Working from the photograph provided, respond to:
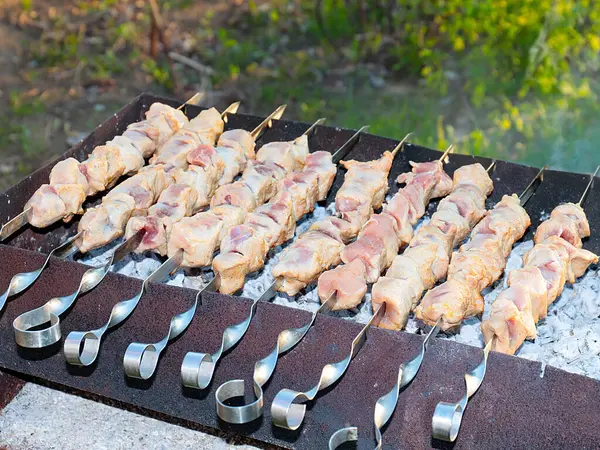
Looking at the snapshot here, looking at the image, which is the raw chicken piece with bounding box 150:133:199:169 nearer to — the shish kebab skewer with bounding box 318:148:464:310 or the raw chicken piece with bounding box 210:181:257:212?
the raw chicken piece with bounding box 210:181:257:212

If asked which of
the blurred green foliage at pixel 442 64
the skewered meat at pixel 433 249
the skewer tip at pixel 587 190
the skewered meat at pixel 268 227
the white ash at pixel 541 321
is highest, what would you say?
the skewered meat at pixel 268 227

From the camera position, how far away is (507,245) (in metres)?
3.04

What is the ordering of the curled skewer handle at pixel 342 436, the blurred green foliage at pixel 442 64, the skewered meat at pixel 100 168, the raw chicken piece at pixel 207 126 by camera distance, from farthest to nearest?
the blurred green foliage at pixel 442 64 < the raw chicken piece at pixel 207 126 < the skewered meat at pixel 100 168 < the curled skewer handle at pixel 342 436

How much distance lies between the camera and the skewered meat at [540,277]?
8.43 feet

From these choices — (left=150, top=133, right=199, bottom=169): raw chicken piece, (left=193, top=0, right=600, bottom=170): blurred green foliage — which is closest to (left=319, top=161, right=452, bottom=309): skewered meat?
(left=150, top=133, right=199, bottom=169): raw chicken piece

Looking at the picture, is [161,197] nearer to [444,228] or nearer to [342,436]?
[444,228]

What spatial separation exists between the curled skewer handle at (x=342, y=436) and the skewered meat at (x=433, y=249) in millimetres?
408

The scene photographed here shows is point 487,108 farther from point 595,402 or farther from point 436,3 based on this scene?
point 595,402

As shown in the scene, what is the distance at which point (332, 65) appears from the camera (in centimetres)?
709

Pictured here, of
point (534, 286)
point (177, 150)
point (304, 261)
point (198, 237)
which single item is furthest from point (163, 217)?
point (534, 286)

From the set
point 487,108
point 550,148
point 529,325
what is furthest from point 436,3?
point 529,325

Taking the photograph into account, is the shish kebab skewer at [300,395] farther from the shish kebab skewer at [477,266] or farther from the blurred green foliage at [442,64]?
the blurred green foliage at [442,64]

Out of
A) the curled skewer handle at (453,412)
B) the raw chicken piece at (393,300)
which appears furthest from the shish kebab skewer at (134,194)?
the curled skewer handle at (453,412)

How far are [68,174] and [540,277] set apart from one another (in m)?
1.74
